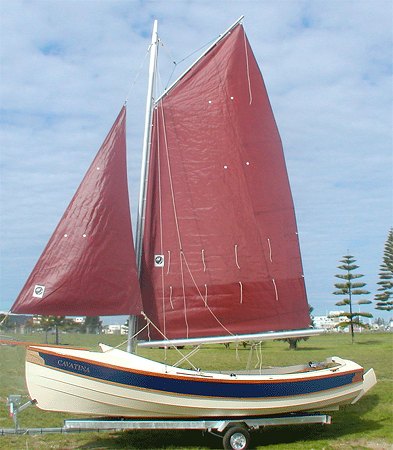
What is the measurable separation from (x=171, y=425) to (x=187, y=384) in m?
0.72

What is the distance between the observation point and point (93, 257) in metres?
10.5

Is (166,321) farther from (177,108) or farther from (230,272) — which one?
(177,108)

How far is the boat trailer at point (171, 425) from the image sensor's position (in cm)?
957

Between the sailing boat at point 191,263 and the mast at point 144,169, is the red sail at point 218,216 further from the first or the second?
the mast at point 144,169

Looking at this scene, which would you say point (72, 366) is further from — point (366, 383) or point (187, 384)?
point (366, 383)

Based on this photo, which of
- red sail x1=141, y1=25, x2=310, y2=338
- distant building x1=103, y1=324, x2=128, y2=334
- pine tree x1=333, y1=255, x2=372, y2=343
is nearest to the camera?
red sail x1=141, y1=25, x2=310, y2=338

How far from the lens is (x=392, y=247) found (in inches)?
2478

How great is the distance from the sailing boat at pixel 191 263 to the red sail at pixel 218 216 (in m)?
0.03

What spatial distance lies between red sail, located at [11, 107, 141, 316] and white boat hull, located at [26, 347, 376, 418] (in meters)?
0.93

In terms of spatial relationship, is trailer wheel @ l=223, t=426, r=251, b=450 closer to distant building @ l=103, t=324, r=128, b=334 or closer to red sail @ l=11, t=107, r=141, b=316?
red sail @ l=11, t=107, r=141, b=316

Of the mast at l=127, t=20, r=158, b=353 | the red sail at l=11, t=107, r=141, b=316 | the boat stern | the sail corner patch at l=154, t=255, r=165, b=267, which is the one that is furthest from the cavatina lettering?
the boat stern

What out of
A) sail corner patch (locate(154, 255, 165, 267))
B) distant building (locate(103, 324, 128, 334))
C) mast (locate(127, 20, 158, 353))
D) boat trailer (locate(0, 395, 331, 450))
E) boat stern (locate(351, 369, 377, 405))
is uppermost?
mast (locate(127, 20, 158, 353))

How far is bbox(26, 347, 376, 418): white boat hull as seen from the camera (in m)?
9.55

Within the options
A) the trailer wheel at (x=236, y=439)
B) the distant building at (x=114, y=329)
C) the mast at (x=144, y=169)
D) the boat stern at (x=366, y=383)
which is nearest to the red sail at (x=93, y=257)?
the mast at (x=144, y=169)
